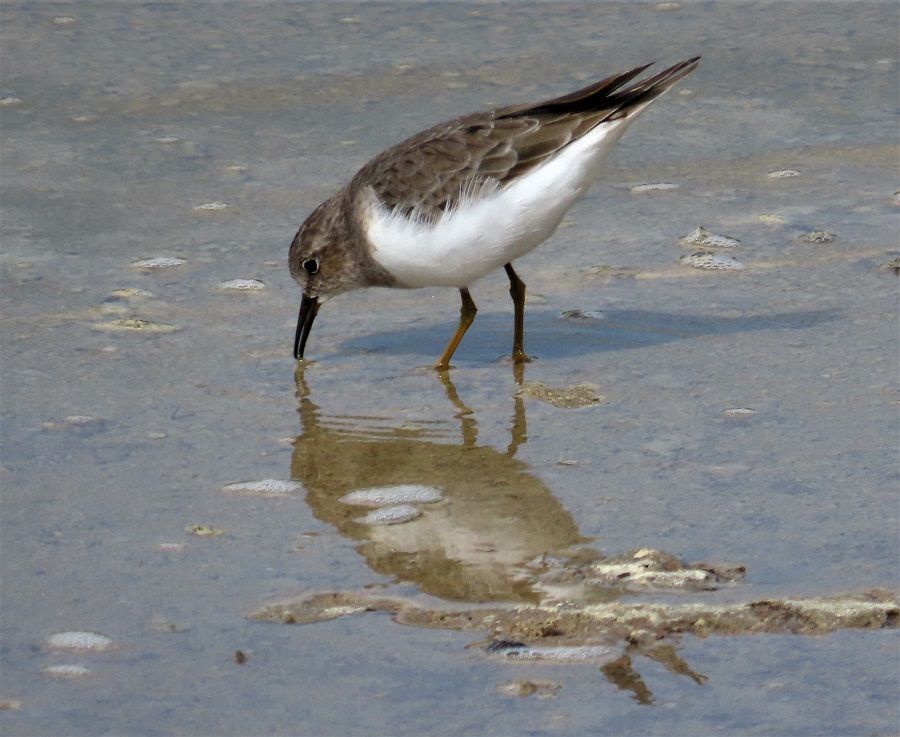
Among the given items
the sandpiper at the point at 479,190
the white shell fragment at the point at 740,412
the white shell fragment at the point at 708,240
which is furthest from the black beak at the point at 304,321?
the white shell fragment at the point at 708,240

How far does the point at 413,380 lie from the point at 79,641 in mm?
2117

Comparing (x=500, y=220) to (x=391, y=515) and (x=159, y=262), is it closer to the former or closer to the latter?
(x=391, y=515)

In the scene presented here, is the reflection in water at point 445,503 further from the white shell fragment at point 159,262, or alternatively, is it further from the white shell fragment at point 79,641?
the white shell fragment at point 159,262

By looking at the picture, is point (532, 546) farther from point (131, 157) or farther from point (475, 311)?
point (131, 157)

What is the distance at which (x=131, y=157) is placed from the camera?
729 centimetres

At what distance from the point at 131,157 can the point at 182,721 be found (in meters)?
4.93

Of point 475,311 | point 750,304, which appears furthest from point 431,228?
point 750,304

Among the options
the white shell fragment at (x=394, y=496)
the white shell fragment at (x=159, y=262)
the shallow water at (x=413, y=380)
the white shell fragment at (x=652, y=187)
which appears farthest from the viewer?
the white shell fragment at (x=652, y=187)

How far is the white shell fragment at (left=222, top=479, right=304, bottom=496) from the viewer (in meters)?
4.06

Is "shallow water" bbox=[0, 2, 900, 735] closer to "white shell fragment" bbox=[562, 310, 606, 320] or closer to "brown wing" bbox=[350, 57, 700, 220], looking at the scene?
"white shell fragment" bbox=[562, 310, 606, 320]

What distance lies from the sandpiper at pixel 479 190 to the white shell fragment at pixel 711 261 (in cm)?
95

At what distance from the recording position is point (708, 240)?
6109 mm

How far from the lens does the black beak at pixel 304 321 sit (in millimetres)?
5238

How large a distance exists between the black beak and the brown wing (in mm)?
523
